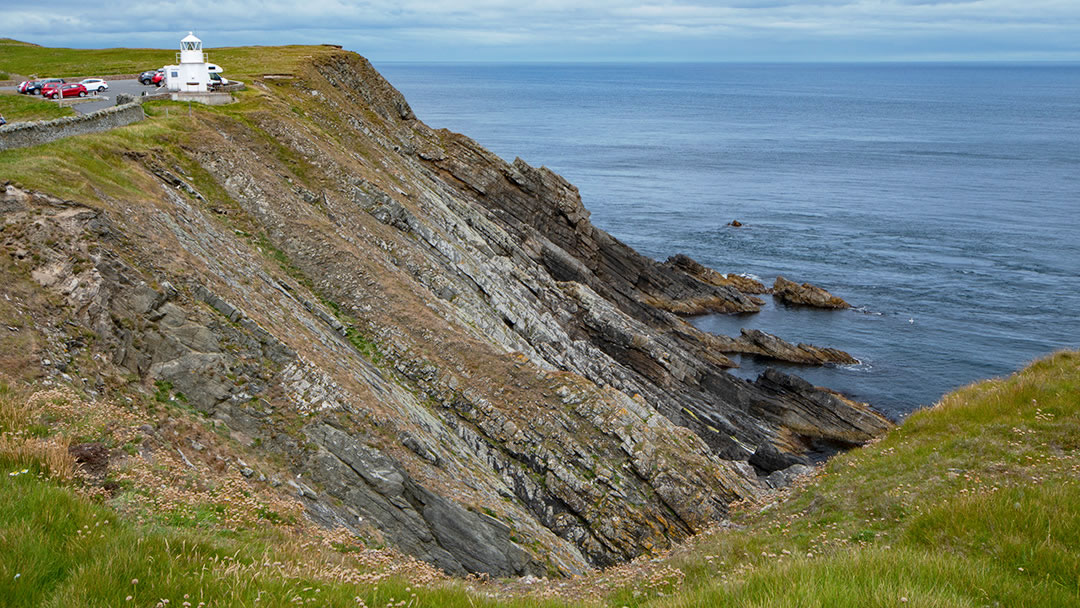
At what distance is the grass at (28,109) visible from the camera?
3559cm

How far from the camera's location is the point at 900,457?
17.7 metres

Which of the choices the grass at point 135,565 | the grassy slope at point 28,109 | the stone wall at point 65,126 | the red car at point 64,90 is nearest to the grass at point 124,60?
the red car at point 64,90

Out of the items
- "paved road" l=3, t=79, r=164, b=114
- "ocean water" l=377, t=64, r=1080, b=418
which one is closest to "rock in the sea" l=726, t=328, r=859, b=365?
"ocean water" l=377, t=64, r=1080, b=418

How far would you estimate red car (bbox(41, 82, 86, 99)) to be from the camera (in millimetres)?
45312

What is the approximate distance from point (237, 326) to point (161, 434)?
543 centimetres

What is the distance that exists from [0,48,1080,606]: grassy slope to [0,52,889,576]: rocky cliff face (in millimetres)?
6759

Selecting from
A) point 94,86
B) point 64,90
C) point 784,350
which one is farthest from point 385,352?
point 94,86

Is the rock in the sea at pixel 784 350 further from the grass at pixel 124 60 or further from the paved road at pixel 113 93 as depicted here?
the paved road at pixel 113 93

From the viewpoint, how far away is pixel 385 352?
28.0m

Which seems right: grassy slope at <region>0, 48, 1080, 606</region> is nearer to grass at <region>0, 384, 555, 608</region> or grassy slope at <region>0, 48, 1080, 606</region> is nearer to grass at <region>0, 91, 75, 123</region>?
grass at <region>0, 384, 555, 608</region>

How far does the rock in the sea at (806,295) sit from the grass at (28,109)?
5354 centimetres

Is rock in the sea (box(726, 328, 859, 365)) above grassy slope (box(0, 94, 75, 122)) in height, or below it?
below

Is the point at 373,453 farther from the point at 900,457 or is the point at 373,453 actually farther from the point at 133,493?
the point at 900,457

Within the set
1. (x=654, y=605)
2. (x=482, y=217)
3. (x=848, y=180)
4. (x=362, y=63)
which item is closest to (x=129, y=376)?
(x=654, y=605)
